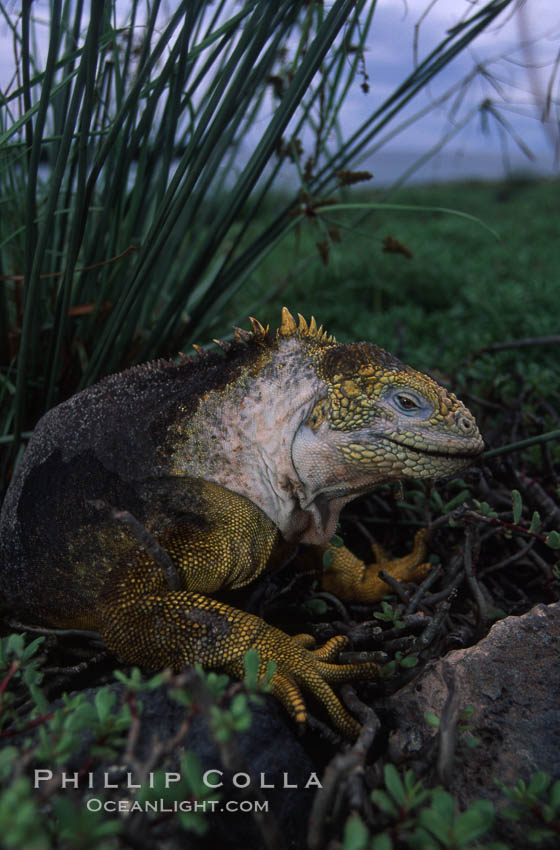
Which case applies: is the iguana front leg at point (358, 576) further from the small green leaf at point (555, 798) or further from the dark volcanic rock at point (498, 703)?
the small green leaf at point (555, 798)

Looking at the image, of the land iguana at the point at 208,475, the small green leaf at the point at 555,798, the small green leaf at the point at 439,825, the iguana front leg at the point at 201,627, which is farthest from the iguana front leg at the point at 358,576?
the small green leaf at the point at 439,825

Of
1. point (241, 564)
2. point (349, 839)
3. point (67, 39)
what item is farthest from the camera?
point (67, 39)

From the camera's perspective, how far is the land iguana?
1.74 meters

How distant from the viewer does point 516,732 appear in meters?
1.49

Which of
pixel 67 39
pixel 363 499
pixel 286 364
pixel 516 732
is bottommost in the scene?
pixel 363 499

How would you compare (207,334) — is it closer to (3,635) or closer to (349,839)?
(3,635)

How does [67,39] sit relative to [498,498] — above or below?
above

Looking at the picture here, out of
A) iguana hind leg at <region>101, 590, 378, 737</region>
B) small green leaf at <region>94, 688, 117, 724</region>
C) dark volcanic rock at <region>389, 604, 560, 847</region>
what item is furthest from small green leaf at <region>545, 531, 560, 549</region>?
small green leaf at <region>94, 688, 117, 724</region>

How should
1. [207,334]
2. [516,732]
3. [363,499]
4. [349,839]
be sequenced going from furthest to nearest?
A: 1. [207,334]
2. [363,499]
3. [516,732]
4. [349,839]

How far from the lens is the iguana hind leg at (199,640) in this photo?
169cm

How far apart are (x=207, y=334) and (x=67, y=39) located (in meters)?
1.58

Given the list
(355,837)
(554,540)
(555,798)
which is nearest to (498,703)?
(555,798)

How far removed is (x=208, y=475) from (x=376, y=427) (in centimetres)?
56

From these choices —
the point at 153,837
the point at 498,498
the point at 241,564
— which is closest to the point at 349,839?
the point at 153,837
